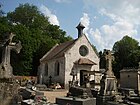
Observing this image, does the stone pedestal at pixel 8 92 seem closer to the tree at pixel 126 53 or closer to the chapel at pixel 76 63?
the chapel at pixel 76 63

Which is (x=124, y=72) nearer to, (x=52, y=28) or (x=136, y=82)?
(x=136, y=82)

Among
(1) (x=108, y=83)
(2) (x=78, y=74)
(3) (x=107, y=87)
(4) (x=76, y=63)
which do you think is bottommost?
(3) (x=107, y=87)

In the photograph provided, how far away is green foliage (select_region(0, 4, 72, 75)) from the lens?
155 feet

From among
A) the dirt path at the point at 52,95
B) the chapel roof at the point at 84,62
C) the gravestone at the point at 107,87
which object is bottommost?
the dirt path at the point at 52,95

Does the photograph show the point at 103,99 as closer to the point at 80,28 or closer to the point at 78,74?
the point at 78,74

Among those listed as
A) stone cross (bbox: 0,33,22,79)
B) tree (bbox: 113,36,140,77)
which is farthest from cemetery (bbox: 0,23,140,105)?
tree (bbox: 113,36,140,77)

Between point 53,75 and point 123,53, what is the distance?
30.4 meters

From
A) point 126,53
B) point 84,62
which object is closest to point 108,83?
point 84,62

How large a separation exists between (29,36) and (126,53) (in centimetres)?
2895

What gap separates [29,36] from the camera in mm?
49781

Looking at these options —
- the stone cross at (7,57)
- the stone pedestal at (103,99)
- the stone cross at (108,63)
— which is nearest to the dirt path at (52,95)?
the stone pedestal at (103,99)

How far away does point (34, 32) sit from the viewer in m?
54.0

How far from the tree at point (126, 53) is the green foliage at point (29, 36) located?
1502 centimetres

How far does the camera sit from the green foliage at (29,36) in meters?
47.4
